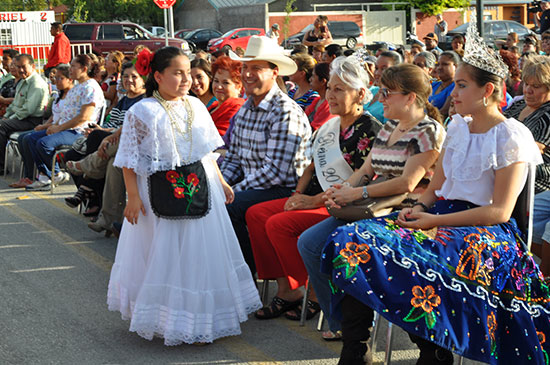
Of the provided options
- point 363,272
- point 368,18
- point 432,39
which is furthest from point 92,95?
point 368,18

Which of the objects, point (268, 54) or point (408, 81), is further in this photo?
point (268, 54)

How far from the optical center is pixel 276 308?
5.20m

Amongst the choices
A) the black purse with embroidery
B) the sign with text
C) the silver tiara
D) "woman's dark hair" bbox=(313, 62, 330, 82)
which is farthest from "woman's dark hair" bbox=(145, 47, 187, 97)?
the sign with text

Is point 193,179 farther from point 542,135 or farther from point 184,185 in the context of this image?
point 542,135

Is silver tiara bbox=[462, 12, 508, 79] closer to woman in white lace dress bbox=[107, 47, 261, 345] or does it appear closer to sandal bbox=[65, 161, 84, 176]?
woman in white lace dress bbox=[107, 47, 261, 345]

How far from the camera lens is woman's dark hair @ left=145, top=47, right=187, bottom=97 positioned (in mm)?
4816

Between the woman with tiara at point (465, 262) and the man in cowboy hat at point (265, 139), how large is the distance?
1593mm

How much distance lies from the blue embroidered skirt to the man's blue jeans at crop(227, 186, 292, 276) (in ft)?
5.80

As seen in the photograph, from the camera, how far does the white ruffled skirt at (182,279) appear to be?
4.62m

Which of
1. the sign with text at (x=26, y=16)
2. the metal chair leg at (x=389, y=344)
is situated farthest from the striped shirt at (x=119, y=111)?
the sign with text at (x=26, y=16)

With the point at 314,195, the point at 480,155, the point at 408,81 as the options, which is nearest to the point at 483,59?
the point at 480,155

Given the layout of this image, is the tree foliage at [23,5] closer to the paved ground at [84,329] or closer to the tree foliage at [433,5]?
the tree foliage at [433,5]

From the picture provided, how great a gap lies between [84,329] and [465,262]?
263 centimetres

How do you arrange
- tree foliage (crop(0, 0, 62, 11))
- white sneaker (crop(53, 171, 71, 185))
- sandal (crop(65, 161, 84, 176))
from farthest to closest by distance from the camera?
1. tree foliage (crop(0, 0, 62, 11))
2. white sneaker (crop(53, 171, 71, 185))
3. sandal (crop(65, 161, 84, 176))
